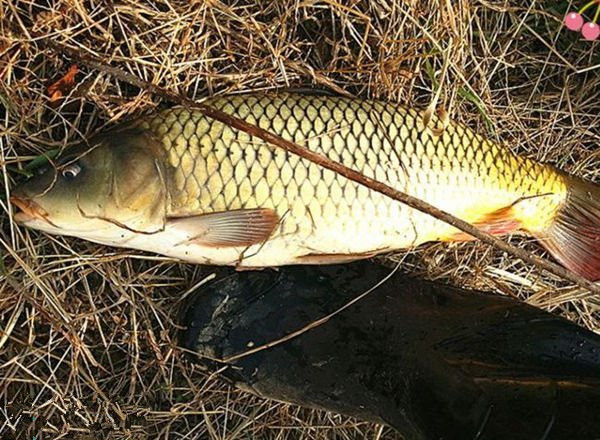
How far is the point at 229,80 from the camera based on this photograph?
1.94m

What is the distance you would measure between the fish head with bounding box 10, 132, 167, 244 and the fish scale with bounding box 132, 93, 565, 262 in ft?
0.16

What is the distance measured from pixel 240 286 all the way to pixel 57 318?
0.48m

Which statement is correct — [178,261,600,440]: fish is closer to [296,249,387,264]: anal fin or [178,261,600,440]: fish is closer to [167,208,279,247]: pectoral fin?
[296,249,387,264]: anal fin

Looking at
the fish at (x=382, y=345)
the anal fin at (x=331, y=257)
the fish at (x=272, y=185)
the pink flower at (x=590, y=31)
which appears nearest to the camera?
the fish at (x=382, y=345)

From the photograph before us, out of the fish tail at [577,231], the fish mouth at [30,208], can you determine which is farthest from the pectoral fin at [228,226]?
the fish tail at [577,231]

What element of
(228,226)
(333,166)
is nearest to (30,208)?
(228,226)

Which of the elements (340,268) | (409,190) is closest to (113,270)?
(340,268)

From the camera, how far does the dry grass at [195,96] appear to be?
6.13 ft

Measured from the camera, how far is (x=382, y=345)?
1.86 metres

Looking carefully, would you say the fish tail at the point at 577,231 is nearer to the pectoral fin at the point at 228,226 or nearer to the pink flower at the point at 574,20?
the pink flower at the point at 574,20

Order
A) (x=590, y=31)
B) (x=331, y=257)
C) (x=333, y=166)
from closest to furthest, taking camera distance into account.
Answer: (x=333, y=166) → (x=331, y=257) → (x=590, y=31)

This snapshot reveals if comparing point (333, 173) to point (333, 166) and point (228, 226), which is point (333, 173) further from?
point (228, 226)

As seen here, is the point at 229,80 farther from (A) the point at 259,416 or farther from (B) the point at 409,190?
(A) the point at 259,416

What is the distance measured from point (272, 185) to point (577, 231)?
0.90 metres
